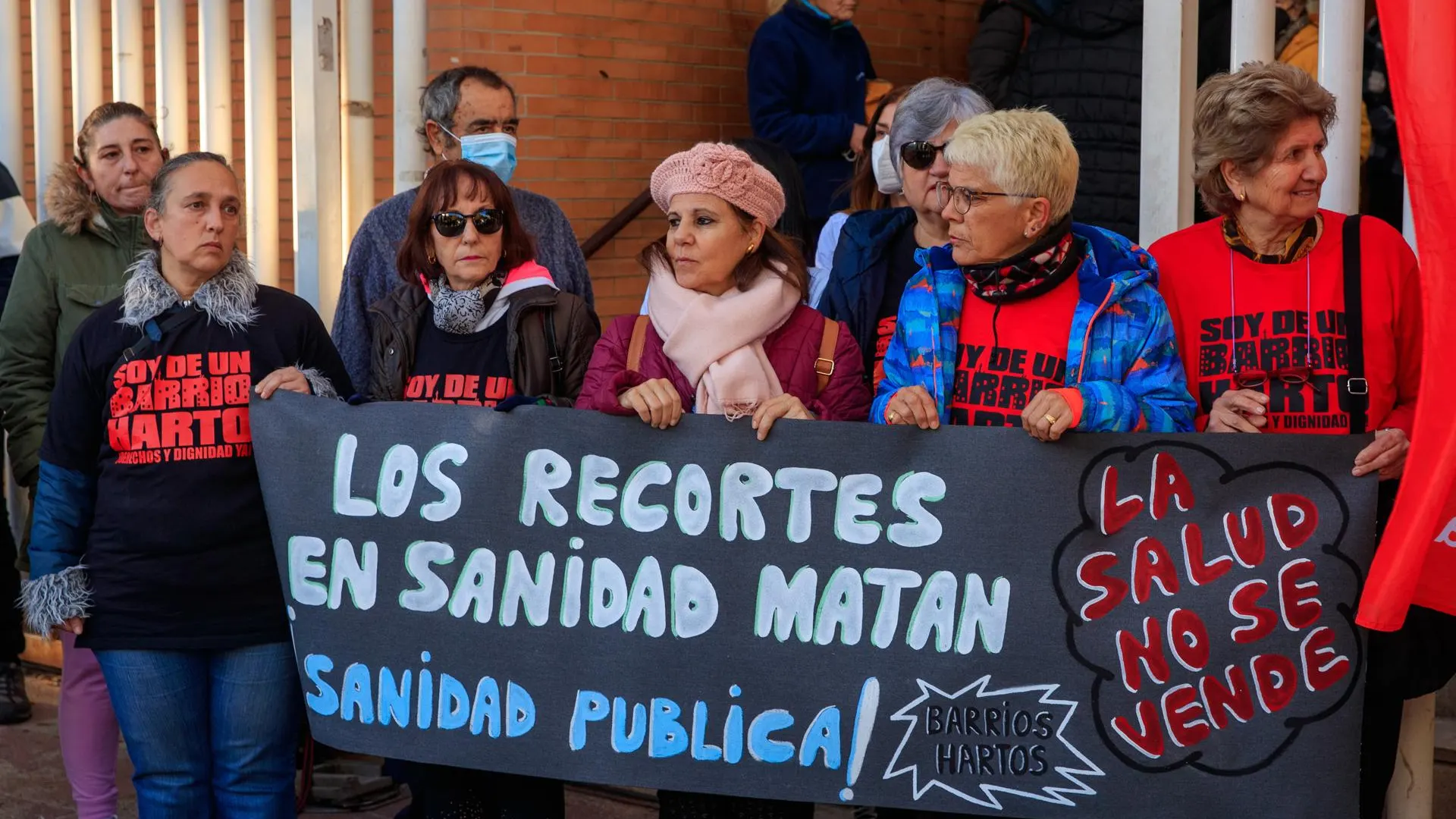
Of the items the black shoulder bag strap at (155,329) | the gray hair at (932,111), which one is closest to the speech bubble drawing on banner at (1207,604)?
the gray hair at (932,111)

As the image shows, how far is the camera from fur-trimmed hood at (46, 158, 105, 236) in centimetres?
476

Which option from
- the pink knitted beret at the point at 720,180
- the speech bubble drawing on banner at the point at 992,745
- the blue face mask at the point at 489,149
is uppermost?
the blue face mask at the point at 489,149

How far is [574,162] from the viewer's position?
23.5 feet

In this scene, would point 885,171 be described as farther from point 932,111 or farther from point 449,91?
point 449,91

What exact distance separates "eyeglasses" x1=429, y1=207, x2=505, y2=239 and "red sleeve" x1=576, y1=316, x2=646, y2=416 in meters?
0.42

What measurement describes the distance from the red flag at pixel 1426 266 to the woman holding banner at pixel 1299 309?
300 mm

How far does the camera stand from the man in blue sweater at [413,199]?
4652 mm

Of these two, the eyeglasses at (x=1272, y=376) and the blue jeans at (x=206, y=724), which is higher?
the eyeglasses at (x=1272, y=376)

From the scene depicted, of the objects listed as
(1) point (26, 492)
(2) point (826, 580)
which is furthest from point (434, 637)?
(1) point (26, 492)

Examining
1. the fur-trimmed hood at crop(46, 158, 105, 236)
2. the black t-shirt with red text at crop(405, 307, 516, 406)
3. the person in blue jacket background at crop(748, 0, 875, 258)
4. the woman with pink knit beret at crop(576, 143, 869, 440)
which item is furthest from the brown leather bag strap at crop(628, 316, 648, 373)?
the person in blue jacket background at crop(748, 0, 875, 258)

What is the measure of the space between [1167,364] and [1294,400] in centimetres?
30

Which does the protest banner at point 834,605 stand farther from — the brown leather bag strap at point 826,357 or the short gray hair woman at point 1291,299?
the brown leather bag strap at point 826,357

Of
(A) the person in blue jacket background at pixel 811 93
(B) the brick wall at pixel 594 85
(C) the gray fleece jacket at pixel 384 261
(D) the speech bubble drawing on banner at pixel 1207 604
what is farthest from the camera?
(B) the brick wall at pixel 594 85

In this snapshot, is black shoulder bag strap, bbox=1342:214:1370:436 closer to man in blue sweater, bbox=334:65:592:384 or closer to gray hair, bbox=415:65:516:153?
man in blue sweater, bbox=334:65:592:384
